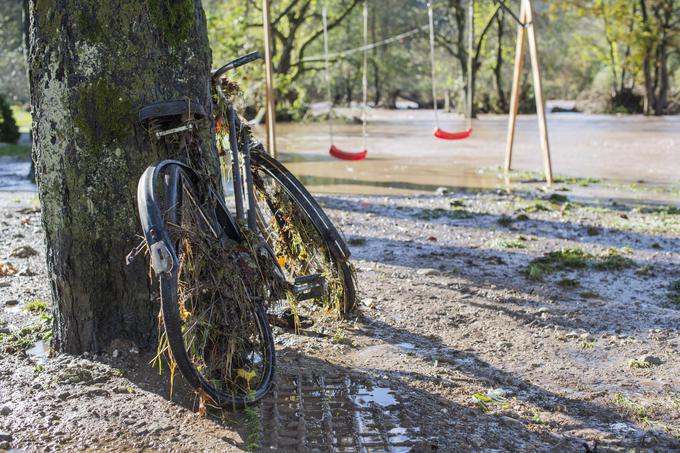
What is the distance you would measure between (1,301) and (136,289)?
1.54 metres

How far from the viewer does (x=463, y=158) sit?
15500 mm

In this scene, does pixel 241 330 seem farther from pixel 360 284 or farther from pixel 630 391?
pixel 360 284

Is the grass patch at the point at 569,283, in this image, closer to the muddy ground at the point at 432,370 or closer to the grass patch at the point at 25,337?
the muddy ground at the point at 432,370

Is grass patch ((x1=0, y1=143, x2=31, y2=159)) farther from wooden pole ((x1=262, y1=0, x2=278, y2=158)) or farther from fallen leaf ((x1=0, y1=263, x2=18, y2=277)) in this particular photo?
fallen leaf ((x1=0, y1=263, x2=18, y2=277))

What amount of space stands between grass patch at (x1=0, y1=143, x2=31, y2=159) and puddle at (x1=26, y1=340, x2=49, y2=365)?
12.6 metres

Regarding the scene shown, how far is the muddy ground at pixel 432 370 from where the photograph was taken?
3.05m

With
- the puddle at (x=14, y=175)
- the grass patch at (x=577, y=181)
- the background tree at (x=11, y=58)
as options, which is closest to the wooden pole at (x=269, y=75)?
the puddle at (x=14, y=175)

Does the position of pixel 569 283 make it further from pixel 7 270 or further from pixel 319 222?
pixel 7 270

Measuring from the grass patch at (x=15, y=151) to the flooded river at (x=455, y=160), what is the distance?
75 cm

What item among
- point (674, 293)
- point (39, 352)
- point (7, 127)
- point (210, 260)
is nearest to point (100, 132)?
point (210, 260)

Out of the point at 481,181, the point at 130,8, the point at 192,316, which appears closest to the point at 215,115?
the point at 130,8

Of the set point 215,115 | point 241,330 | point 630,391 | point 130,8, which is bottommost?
point 630,391

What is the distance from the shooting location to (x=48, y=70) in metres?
3.45

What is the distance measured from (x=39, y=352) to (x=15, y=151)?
1396 cm
